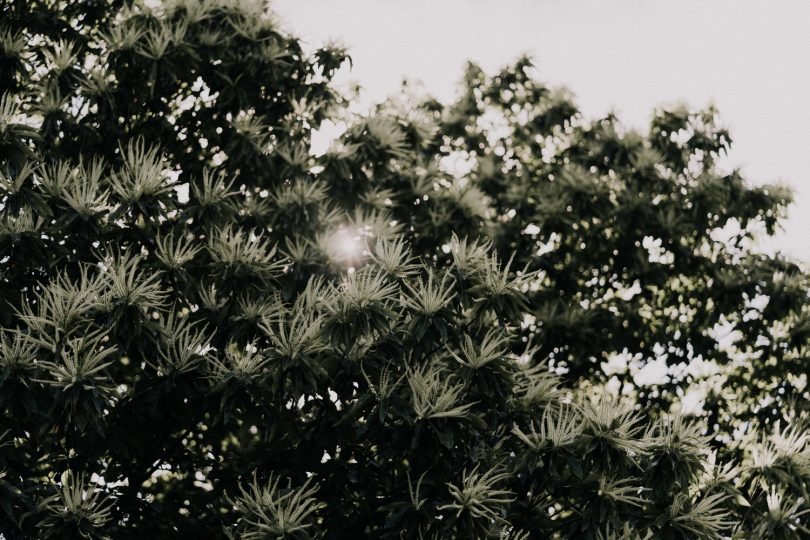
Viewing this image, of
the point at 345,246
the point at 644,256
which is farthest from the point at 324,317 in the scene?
the point at 644,256

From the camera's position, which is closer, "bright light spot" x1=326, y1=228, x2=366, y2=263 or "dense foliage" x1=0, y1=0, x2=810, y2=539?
"dense foliage" x1=0, y1=0, x2=810, y2=539

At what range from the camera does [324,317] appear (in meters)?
3.28

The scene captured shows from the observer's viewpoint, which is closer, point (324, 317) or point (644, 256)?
point (324, 317)

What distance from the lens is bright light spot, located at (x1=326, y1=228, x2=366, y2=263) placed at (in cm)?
434

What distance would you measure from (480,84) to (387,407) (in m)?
4.09

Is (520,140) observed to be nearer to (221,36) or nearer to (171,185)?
(221,36)

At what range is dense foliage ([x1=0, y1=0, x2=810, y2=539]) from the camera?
3080 millimetres

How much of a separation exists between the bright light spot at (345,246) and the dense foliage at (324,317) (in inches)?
0.6

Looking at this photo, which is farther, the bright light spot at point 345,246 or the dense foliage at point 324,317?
the bright light spot at point 345,246

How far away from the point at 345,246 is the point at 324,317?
119 centimetres

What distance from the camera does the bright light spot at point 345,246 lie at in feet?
14.2

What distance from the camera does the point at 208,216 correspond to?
4.03 m

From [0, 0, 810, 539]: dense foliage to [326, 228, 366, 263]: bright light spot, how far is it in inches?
0.6

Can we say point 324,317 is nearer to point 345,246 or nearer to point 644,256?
point 345,246
